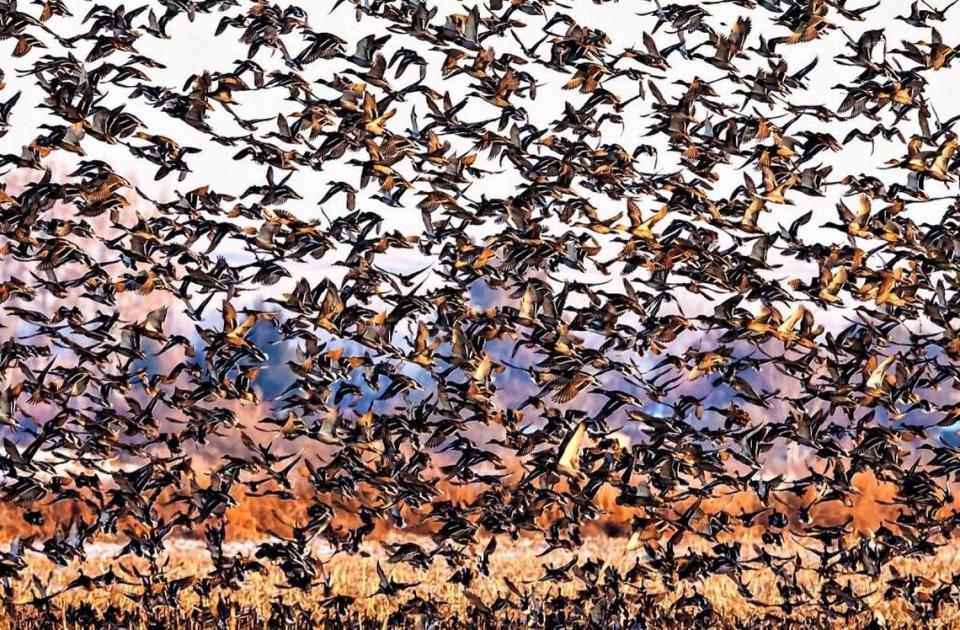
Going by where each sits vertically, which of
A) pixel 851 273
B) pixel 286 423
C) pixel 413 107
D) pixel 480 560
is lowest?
pixel 480 560

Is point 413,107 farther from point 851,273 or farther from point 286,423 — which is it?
point 851,273

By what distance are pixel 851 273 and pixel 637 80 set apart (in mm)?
3906

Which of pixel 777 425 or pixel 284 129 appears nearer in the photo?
pixel 777 425

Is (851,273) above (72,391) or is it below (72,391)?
above

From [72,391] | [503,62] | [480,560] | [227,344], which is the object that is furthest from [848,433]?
[72,391]

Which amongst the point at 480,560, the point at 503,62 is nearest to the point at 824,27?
the point at 503,62

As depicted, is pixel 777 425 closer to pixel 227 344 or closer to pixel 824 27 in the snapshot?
pixel 824 27

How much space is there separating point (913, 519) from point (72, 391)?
1152cm

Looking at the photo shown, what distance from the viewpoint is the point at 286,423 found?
63.8ft

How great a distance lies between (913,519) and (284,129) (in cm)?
1012

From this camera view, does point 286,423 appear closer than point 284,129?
Yes

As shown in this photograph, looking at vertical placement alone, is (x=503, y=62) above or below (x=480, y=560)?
above

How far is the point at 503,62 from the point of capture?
70.3ft

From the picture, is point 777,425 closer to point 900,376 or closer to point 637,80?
point 900,376
